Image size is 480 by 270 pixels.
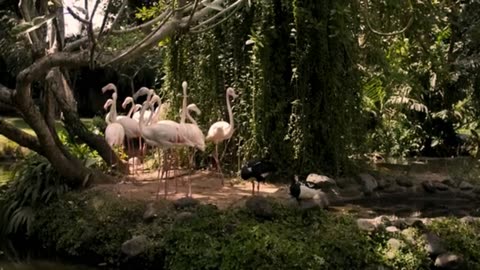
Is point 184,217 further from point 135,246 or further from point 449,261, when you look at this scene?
point 449,261

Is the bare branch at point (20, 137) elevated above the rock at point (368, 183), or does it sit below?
above

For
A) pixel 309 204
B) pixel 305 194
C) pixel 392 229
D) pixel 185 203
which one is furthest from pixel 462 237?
pixel 185 203

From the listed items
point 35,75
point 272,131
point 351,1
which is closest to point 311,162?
point 272,131

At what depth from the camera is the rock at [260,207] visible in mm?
7156

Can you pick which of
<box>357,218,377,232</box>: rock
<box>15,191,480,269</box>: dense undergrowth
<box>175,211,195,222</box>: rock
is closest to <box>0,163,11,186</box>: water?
<box>15,191,480,269</box>: dense undergrowth

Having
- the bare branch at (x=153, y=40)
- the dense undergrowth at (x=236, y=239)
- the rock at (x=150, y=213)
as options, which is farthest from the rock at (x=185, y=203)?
the bare branch at (x=153, y=40)

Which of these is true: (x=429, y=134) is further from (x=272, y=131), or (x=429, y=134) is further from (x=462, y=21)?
(x=272, y=131)

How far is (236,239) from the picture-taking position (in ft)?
21.7

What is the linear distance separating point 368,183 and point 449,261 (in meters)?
2.99

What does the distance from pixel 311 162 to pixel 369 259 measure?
3321 millimetres

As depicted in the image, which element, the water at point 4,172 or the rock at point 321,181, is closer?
the rock at point 321,181

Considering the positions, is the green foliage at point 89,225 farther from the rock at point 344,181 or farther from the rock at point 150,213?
the rock at point 344,181

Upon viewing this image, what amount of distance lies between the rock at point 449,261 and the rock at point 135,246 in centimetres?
300

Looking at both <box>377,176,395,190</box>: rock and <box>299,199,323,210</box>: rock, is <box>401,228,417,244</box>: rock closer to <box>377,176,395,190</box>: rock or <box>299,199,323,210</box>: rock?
<box>299,199,323,210</box>: rock
